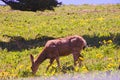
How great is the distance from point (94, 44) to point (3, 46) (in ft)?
16.9

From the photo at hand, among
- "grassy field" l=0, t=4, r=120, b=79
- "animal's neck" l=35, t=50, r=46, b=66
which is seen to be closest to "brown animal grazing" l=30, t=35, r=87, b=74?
"animal's neck" l=35, t=50, r=46, b=66

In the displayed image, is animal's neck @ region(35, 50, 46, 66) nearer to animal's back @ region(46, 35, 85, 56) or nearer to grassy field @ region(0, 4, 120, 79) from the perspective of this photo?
animal's back @ region(46, 35, 85, 56)

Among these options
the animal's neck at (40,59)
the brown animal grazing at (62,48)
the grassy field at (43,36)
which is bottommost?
the grassy field at (43,36)

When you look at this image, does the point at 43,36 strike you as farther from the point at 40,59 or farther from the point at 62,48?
the point at 40,59

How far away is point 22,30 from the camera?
2377cm

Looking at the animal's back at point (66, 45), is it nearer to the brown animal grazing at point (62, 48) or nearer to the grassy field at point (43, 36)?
the brown animal grazing at point (62, 48)

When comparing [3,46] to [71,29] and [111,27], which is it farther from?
[111,27]

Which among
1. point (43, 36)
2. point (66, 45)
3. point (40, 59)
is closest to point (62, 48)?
point (66, 45)

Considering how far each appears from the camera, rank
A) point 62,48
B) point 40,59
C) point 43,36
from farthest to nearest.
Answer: point 43,36
point 62,48
point 40,59

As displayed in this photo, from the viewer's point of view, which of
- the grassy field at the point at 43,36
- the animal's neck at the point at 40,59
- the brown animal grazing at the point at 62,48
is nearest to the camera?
the animal's neck at the point at 40,59

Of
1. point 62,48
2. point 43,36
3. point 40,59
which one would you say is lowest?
point 43,36

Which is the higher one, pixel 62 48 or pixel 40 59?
pixel 62 48

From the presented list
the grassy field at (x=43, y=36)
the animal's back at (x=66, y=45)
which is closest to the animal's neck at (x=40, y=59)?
the animal's back at (x=66, y=45)

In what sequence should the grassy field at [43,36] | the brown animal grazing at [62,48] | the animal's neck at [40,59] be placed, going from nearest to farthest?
the animal's neck at [40,59], the brown animal grazing at [62,48], the grassy field at [43,36]
